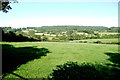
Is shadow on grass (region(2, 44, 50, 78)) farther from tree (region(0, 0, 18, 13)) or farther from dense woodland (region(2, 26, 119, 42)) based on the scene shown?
dense woodland (region(2, 26, 119, 42))

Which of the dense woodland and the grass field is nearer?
the grass field

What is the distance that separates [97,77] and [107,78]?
2.30 ft

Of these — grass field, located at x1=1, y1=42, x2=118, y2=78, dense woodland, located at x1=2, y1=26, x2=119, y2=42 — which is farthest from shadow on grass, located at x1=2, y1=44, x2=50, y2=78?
dense woodland, located at x1=2, y1=26, x2=119, y2=42

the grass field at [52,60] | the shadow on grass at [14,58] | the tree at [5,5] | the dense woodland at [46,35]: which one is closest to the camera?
the grass field at [52,60]

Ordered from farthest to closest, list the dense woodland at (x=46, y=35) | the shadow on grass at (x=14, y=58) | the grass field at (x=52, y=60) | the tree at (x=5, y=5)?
the dense woodland at (x=46, y=35)
the tree at (x=5, y=5)
the shadow on grass at (x=14, y=58)
the grass field at (x=52, y=60)

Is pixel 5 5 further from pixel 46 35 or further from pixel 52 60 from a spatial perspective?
pixel 46 35

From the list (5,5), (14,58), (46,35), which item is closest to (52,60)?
(14,58)

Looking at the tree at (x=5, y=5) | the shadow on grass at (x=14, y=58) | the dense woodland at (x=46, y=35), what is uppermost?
the tree at (x=5, y=5)

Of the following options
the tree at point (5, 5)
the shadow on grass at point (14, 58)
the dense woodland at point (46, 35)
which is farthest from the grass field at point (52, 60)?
the dense woodland at point (46, 35)

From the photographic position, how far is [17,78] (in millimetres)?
8211

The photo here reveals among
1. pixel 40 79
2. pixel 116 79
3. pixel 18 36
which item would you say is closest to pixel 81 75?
pixel 116 79

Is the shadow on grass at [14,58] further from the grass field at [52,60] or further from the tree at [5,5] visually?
the tree at [5,5]

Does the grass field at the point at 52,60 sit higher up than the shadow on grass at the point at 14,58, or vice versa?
the shadow on grass at the point at 14,58

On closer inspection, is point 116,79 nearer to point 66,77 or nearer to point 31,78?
point 66,77
